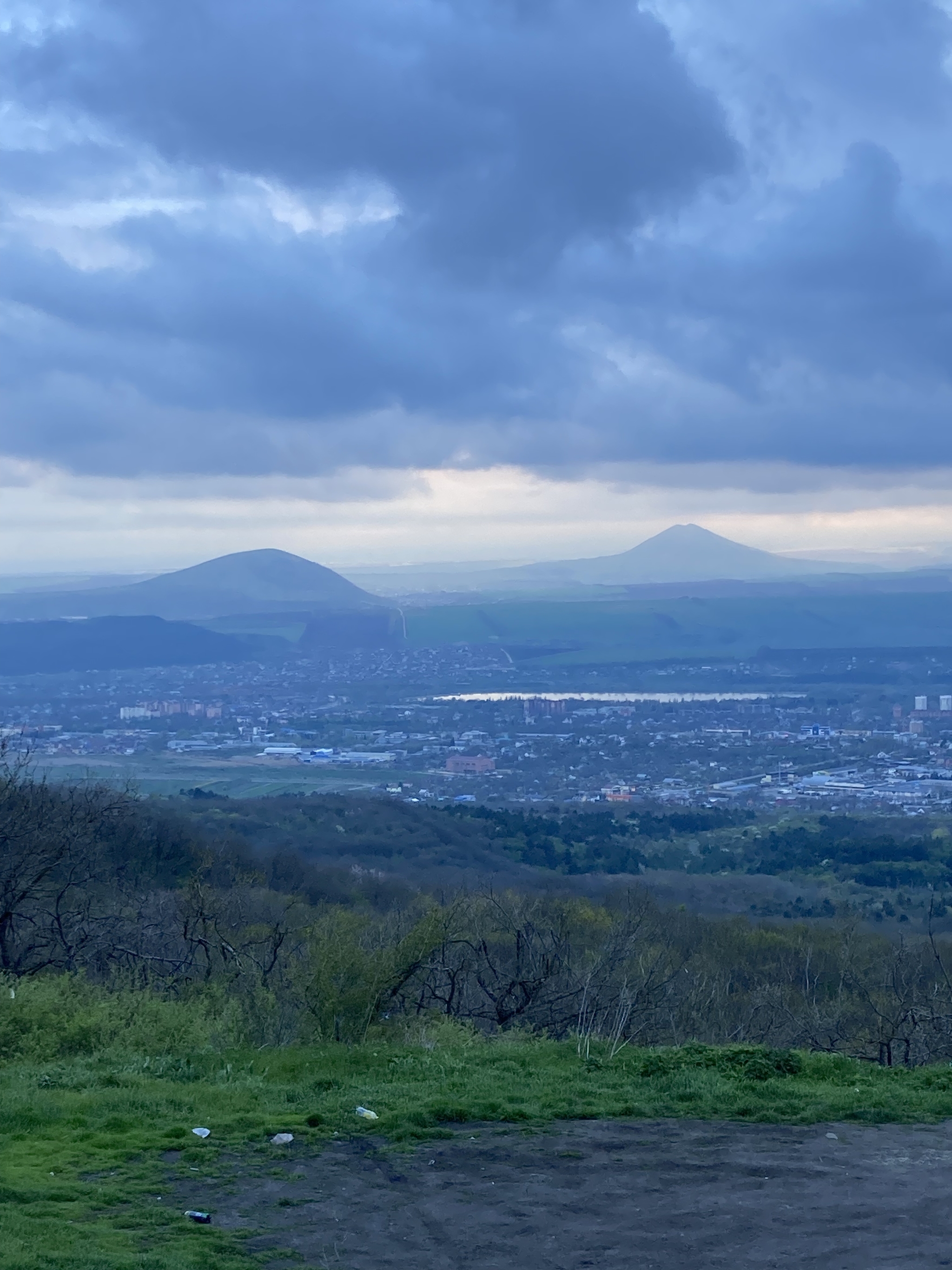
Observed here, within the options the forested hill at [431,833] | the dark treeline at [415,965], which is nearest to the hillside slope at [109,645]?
the forested hill at [431,833]

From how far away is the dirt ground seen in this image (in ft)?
24.2

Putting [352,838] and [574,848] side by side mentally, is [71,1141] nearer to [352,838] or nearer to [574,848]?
[352,838]

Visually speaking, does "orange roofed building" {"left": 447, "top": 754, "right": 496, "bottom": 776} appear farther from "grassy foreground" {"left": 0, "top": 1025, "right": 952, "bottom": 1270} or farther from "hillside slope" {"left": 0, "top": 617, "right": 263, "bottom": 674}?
"grassy foreground" {"left": 0, "top": 1025, "right": 952, "bottom": 1270}

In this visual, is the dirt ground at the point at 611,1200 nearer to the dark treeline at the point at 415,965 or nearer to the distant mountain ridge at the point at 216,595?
the dark treeline at the point at 415,965

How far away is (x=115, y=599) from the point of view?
153 m

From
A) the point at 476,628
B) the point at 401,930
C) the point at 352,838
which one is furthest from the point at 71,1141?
the point at 476,628

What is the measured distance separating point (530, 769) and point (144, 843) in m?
48.6

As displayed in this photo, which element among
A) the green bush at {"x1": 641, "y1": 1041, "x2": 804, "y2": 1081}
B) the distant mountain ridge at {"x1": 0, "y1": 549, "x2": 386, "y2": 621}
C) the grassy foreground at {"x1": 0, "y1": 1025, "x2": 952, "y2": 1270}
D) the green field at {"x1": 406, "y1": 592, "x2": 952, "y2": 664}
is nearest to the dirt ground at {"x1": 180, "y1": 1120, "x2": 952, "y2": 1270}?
the grassy foreground at {"x1": 0, "y1": 1025, "x2": 952, "y2": 1270}

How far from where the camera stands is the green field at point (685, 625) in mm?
146750

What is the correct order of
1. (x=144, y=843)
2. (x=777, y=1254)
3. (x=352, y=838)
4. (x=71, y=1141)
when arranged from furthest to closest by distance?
1. (x=352, y=838)
2. (x=144, y=843)
3. (x=71, y=1141)
4. (x=777, y=1254)

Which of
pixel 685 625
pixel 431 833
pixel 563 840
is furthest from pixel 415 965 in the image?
pixel 685 625

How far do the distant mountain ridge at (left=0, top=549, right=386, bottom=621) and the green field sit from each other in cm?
1835

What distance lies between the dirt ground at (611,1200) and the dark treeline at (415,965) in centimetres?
336

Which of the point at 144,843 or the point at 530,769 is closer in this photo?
the point at 144,843
